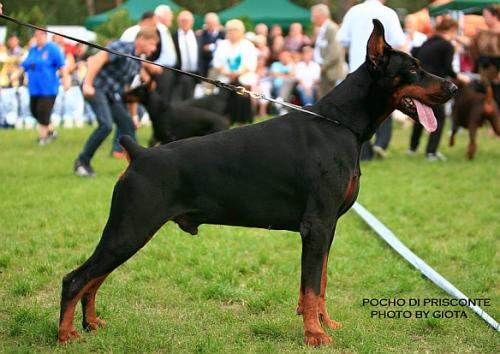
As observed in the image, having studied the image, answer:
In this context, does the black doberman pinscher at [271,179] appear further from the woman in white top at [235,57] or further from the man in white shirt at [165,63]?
the woman in white top at [235,57]

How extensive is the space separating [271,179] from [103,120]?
6.48 meters

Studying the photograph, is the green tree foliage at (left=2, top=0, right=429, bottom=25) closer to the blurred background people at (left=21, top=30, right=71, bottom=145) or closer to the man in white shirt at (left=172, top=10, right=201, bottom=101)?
the blurred background people at (left=21, top=30, right=71, bottom=145)

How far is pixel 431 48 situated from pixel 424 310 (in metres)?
7.25

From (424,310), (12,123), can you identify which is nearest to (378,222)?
(424,310)

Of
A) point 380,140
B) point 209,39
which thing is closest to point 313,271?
point 380,140

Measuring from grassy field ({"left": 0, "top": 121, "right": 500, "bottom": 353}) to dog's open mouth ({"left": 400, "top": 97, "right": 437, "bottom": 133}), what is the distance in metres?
1.23

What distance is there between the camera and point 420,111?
419cm

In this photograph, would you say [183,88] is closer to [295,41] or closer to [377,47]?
[295,41]

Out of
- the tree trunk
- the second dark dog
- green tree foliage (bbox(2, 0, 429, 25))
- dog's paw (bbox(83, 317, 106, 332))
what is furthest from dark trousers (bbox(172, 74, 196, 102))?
the tree trunk

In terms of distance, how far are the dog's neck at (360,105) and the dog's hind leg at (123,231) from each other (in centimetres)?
108

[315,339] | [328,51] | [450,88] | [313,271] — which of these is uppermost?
[450,88]

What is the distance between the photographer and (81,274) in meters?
4.06

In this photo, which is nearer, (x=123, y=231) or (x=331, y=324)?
(x=123, y=231)

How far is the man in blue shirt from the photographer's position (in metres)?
10.1
